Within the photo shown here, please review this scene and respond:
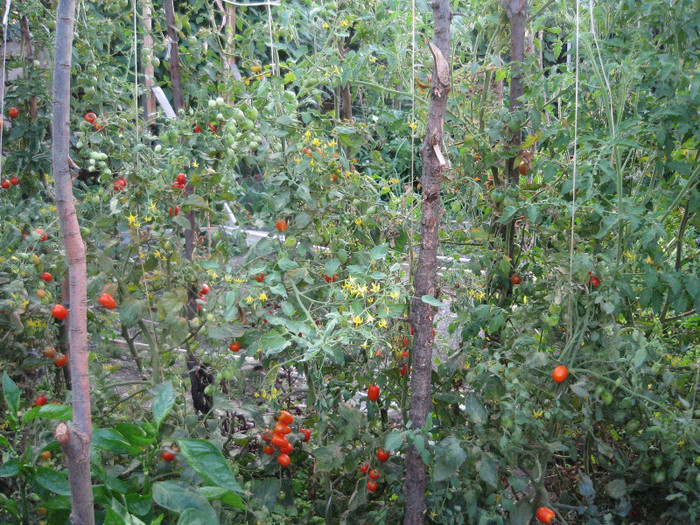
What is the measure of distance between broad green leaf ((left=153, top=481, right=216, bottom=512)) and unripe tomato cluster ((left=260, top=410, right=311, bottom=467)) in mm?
282

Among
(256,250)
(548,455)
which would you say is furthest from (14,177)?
(548,455)

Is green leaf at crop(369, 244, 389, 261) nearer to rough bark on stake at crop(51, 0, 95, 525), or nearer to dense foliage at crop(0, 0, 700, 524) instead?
dense foliage at crop(0, 0, 700, 524)

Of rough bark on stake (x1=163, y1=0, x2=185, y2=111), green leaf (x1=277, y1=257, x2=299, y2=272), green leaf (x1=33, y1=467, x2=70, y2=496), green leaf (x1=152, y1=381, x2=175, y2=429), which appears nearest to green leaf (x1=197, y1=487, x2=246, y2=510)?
green leaf (x1=152, y1=381, x2=175, y2=429)

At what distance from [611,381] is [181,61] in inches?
65.1

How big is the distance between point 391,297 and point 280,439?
51 centimetres

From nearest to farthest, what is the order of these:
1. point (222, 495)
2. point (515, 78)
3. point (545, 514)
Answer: point (222, 495)
point (545, 514)
point (515, 78)

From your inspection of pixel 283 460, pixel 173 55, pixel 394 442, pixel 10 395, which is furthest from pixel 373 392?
pixel 173 55

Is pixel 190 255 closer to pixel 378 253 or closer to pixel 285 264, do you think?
pixel 285 264

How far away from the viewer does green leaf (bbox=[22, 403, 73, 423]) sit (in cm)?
143

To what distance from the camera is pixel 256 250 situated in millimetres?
1688

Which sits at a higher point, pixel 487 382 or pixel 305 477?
pixel 487 382

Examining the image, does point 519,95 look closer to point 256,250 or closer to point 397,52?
point 397,52

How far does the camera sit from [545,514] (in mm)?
1526

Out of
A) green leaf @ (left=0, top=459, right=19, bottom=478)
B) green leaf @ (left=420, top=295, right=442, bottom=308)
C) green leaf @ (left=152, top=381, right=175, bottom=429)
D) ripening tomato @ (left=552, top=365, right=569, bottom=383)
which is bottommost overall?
green leaf @ (left=0, top=459, right=19, bottom=478)
